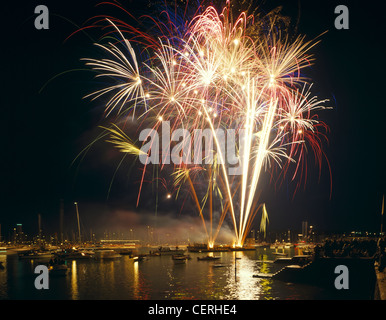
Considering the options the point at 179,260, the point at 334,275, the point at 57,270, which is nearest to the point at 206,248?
the point at 179,260

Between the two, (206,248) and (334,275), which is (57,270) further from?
(206,248)

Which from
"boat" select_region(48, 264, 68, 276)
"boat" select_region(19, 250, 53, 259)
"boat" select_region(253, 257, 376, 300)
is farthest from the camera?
"boat" select_region(19, 250, 53, 259)

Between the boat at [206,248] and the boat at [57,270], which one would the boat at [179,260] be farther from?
the boat at [206,248]

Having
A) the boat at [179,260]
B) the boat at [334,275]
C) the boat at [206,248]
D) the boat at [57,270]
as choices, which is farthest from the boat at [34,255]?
the boat at [334,275]

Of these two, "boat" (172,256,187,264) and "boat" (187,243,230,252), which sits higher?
"boat" (172,256,187,264)

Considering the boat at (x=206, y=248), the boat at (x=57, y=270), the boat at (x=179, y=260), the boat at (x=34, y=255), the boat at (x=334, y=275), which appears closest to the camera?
the boat at (x=334, y=275)

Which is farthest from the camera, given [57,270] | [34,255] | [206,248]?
[206,248]

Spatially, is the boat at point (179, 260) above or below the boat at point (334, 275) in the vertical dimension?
below

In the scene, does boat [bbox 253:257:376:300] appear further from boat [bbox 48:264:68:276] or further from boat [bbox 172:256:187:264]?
boat [bbox 172:256:187:264]

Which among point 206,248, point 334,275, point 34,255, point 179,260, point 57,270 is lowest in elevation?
point 206,248

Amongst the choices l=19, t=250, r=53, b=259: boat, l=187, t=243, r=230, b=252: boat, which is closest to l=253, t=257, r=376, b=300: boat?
l=19, t=250, r=53, b=259: boat

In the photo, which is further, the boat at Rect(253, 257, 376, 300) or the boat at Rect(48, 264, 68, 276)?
the boat at Rect(48, 264, 68, 276)
